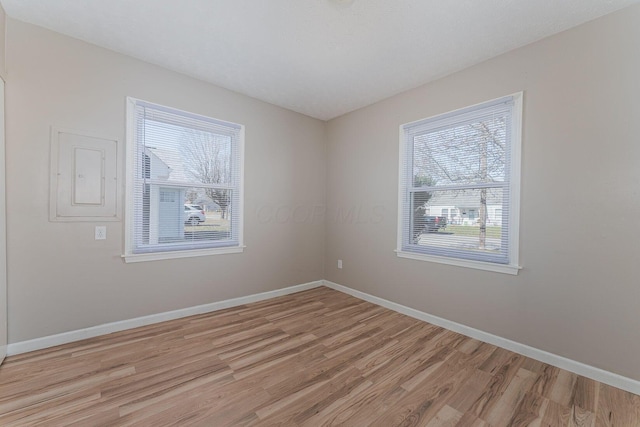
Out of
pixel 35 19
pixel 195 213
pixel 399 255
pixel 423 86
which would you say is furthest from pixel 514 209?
pixel 35 19

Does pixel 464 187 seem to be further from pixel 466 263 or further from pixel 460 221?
A: pixel 466 263

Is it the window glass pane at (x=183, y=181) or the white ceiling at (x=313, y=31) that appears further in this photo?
the window glass pane at (x=183, y=181)

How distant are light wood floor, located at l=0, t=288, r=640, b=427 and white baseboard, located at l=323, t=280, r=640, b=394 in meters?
0.07

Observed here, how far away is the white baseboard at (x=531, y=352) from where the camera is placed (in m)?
1.93

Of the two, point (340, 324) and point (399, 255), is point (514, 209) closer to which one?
point (399, 255)

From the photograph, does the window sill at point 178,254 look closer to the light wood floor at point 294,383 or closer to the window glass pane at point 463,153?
the light wood floor at point 294,383

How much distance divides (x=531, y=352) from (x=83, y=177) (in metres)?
4.33

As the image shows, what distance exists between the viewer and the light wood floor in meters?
1.63

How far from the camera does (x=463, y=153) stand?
9.22 feet

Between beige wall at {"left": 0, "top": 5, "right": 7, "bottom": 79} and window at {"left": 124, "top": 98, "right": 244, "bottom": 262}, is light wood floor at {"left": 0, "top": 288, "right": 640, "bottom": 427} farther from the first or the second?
beige wall at {"left": 0, "top": 5, "right": 7, "bottom": 79}

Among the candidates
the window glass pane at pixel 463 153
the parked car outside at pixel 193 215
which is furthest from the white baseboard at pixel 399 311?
the window glass pane at pixel 463 153

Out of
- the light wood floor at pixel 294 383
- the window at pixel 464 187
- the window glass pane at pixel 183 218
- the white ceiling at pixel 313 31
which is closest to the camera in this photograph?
the light wood floor at pixel 294 383

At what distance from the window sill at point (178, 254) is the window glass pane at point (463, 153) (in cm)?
246

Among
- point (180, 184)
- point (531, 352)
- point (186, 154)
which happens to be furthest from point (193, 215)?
point (531, 352)
